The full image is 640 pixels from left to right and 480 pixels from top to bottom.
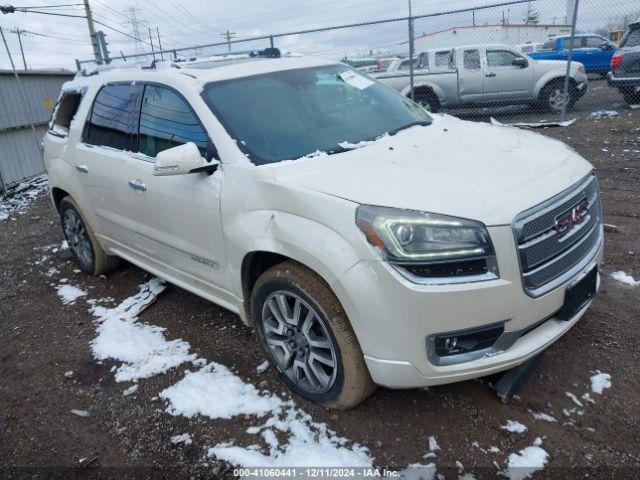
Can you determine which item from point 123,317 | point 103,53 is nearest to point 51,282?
point 123,317

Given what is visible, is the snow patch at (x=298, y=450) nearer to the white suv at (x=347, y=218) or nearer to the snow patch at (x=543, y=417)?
the white suv at (x=347, y=218)

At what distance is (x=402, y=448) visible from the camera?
245 cm

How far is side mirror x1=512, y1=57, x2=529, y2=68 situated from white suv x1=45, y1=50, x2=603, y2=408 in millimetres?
8644

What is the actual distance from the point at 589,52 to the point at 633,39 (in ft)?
22.0

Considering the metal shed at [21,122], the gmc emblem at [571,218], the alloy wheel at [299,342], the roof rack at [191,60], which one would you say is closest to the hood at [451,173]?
the gmc emblem at [571,218]

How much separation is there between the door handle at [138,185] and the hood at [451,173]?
3.97 feet

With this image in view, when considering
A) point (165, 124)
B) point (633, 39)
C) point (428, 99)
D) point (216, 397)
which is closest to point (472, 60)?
point (428, 99)

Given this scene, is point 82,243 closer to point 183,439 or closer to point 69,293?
point 69,293

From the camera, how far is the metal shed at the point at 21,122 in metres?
9.82

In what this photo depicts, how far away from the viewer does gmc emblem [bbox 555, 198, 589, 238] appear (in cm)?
239

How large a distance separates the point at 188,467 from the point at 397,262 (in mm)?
1452

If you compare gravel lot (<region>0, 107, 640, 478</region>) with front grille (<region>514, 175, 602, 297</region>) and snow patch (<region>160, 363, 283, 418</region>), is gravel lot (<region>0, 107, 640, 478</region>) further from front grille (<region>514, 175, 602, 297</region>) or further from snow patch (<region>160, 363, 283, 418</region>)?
front grille (<region>514, 175, 602, 297</region>)

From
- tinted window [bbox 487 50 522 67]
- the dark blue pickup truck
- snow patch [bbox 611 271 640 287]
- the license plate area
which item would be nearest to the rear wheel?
tinted window [bbox 487 50 522 67]

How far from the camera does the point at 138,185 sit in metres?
3.48
